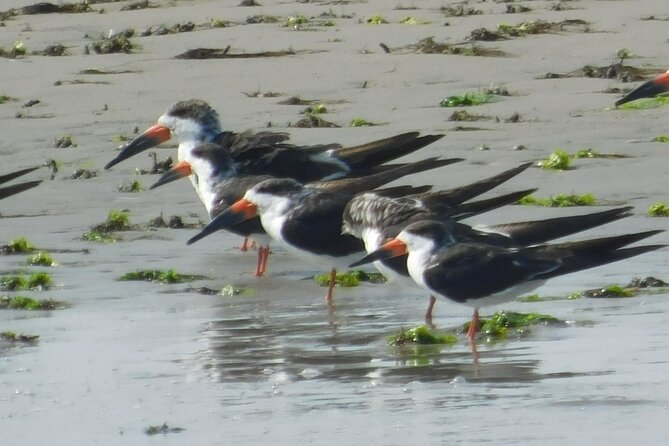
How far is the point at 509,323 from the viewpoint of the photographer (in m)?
7.05

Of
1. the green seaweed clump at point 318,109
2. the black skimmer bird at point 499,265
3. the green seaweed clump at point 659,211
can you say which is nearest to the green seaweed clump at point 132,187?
the green seaweed clump at point 318,109

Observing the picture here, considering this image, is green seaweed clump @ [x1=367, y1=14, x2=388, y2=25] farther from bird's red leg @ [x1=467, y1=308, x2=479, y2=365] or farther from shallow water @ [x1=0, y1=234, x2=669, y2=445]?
bird's red leg @ [x1=467, y1=308, x2=479, y2=365]

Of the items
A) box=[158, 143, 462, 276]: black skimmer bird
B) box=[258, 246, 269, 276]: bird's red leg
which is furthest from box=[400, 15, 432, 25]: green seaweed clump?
box=[258, 246, 269, 276]: bird's red leg

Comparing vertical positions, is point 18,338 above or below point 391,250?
below

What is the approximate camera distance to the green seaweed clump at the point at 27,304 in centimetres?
777

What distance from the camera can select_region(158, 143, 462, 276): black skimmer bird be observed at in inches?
354

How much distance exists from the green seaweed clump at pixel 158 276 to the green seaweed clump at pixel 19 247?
0.84 meters

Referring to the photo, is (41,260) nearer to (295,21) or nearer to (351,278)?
(351,278)

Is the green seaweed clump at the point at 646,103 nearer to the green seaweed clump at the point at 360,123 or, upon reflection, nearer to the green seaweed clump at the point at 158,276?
the green seaweed clump at the point at 360,123

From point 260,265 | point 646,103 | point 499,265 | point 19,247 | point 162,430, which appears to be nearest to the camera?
point 162,430

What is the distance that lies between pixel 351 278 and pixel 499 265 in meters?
1.49

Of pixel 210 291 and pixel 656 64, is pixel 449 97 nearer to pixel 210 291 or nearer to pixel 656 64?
pixel 656 64

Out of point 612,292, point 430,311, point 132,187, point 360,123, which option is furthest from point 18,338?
point 360,123

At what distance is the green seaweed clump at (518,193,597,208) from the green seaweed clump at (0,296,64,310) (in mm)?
2908
